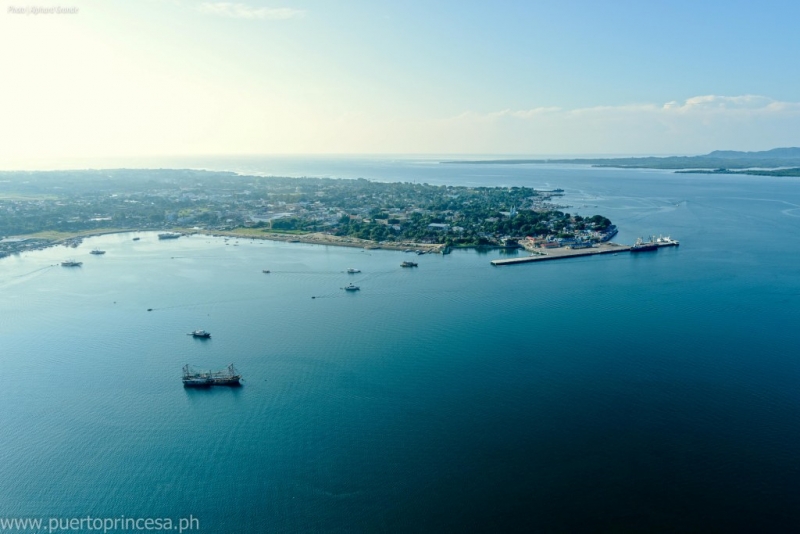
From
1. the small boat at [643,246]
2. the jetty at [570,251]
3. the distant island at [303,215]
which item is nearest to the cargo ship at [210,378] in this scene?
the jetty at [570,251]

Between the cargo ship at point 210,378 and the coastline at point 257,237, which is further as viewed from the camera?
the coastline at point 257,237

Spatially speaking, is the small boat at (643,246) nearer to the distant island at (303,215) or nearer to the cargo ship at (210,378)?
the distant island at (303,215)

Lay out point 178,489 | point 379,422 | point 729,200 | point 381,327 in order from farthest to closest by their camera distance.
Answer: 1. point 729,200
2. point 381,327
3. point 379,422
4. point 178,489

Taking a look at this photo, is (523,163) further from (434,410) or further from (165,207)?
(434,410)

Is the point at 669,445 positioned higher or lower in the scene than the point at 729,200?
lower

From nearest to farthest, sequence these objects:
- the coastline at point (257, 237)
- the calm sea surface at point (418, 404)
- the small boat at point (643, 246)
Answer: the calm sea surface at point (418, 404), the small boat at point (643, 246), the coastline at point (257, 237)

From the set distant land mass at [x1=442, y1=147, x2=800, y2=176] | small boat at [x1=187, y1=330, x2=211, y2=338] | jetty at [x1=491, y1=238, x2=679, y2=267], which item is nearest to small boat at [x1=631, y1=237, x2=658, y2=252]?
jetty at [x1=491, y1=238, x2=679, y2=267]

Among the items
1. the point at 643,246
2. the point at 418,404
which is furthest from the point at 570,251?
the point at 418,404

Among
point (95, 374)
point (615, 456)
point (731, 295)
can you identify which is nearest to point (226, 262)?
point (95, 374)
